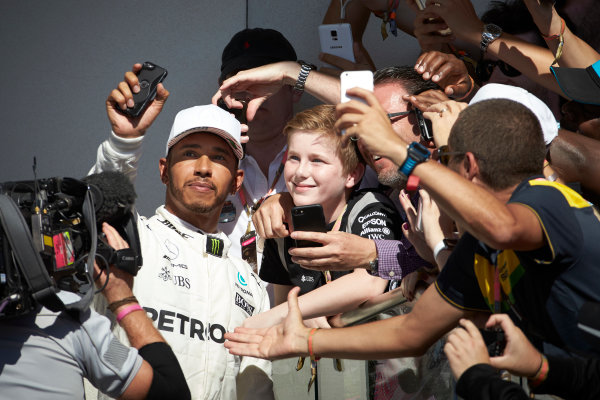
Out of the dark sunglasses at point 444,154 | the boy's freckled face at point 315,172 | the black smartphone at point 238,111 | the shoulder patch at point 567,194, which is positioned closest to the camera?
the shoulder patch at point 567,194

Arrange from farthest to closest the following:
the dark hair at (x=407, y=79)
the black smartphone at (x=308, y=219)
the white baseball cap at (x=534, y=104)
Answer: the dark hair at (x=407, y=79), the black smartphone at (x=308, y=219), the white baseball cap at (x=534, y=104)

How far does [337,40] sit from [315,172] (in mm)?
1001

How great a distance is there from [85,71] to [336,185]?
8.91 feet

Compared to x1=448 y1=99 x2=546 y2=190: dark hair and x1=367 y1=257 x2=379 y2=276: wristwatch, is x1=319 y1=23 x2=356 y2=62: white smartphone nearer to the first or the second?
→ x1=367 y1=257 x2=379 y2=276: wristwatch

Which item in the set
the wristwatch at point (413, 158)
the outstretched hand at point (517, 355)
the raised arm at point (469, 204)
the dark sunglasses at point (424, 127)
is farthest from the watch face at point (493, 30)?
the outstretched hand at point (517, 355)

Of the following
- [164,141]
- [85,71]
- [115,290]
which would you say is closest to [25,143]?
[85,71]

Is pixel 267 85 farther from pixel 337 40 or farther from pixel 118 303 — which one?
pixel 118 303

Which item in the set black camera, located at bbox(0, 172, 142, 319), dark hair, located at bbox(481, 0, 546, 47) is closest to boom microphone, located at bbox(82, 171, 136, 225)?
black camera, located at bbox(0, 172, 142, 319)

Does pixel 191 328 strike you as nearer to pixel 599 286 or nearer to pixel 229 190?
pixel 229 190

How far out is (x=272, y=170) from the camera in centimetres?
400

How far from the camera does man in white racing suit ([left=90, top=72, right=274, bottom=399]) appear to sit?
2.94 meters

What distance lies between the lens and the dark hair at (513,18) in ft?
11.0

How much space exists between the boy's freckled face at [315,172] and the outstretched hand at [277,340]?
27.0 inches

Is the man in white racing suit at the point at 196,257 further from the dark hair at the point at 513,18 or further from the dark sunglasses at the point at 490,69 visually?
the dark hair at the point at 513,18
